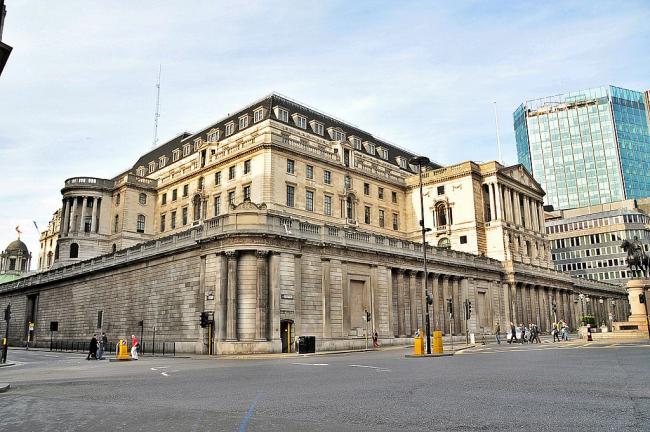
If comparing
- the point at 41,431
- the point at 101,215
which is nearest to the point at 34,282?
the point at 101,215

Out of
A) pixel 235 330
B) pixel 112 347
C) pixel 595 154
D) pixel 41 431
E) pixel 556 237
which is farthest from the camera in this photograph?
pixel 595 154

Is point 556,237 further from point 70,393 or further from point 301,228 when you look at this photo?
point 70,393

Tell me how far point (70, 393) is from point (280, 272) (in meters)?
26.1

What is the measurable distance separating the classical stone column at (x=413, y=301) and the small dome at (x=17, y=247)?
11720cm

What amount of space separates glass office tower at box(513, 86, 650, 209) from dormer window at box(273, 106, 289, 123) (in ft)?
395

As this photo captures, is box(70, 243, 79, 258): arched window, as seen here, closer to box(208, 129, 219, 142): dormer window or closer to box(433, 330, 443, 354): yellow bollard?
box(208, 129, 219, 142): dormer window

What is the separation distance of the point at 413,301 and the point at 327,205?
1934 centimetres

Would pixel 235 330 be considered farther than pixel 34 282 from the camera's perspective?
No

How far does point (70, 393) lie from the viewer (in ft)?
46.0

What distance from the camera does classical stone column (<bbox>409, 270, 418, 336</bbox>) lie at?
50.2 meters

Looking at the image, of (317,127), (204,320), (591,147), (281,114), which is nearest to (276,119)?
(281,114)

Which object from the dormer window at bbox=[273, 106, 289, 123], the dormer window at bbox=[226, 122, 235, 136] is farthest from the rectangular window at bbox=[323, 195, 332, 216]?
the dormer window at bbox=[226, 122, 235, 136]

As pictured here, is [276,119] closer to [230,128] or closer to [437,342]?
[230,128]

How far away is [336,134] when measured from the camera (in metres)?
72.5
